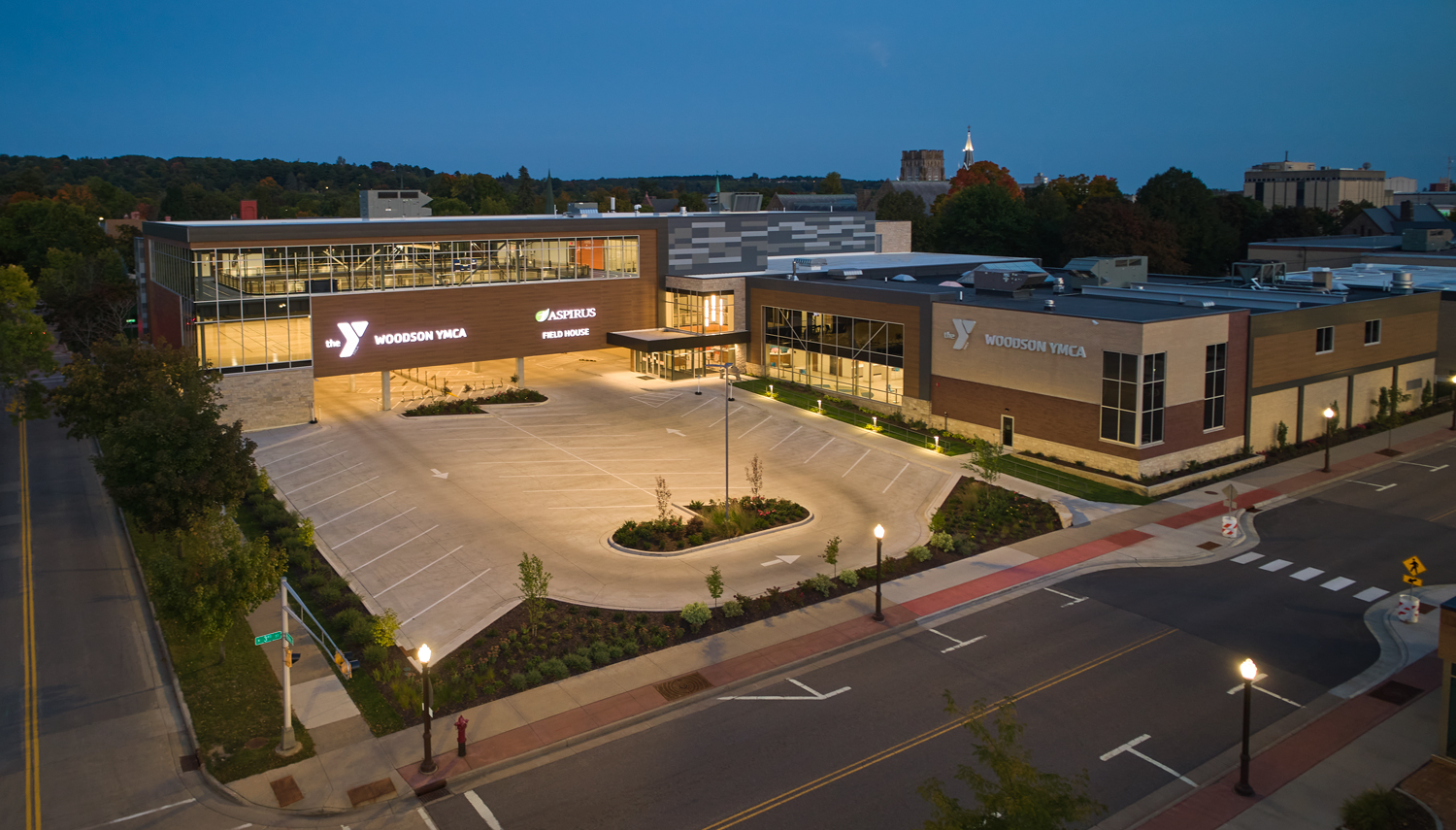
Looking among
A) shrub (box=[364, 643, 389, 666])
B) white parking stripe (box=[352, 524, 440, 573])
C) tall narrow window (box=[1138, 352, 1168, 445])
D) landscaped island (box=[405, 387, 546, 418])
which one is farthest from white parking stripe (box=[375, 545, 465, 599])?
tall narrow window (box=[1138, 352, 1168, 445])

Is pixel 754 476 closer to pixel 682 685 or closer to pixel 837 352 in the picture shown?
pixel 682 685

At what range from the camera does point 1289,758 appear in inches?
772

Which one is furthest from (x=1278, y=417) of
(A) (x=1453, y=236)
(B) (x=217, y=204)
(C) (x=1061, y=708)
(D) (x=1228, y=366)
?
(B) (x=217, y=204)

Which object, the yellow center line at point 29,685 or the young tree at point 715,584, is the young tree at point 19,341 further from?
the young tree at point 715,584

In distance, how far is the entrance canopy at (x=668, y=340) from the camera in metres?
57.3

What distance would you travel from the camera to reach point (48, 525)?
1389 inches

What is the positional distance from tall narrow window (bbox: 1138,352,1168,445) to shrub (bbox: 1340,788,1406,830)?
22.0m

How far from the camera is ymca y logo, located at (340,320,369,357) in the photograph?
51.1 meters

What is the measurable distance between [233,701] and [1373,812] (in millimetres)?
22850

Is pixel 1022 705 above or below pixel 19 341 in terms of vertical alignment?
below

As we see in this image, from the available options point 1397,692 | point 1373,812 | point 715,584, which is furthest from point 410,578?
point 1397,692

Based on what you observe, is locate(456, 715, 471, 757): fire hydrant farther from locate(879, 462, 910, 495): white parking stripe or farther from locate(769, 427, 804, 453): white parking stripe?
locate(769, 427, 804, 453): white parking stripe

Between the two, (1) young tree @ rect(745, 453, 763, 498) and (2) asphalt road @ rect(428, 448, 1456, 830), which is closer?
(2) asphalt road @ rect(428, 448, 1456, 830)

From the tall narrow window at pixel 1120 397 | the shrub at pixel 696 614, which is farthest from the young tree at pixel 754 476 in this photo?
the tall narrow window at pixel 1120 397
